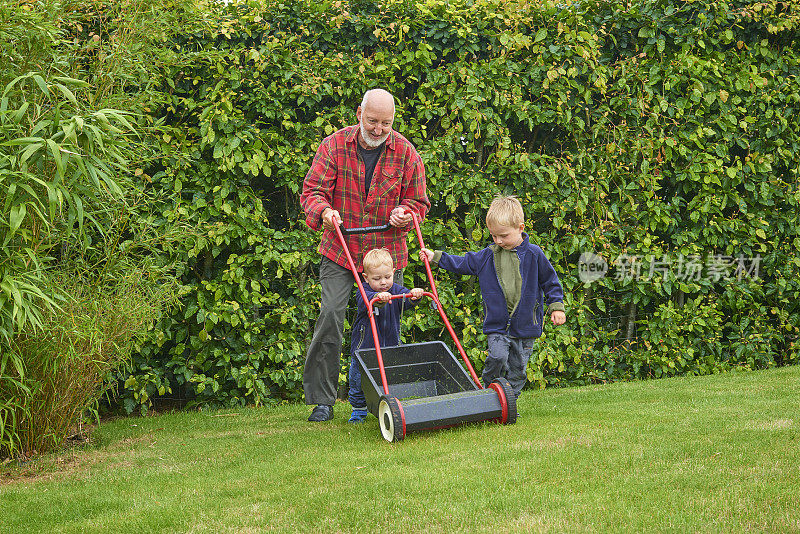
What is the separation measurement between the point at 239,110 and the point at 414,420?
2.67m

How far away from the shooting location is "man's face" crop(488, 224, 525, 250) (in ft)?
14.2

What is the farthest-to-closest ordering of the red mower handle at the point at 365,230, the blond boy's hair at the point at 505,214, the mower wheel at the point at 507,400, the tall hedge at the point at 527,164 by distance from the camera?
the tall hedge at the point at 527,164 → the blond boy's hair at the point at 505,214 → the red mower handle at the point at 365,230 → the mower wheel at the point at 507,400

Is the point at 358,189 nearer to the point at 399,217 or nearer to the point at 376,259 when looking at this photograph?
the point at 399,217

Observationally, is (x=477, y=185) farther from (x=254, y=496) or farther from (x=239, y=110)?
(x=254, y=496)

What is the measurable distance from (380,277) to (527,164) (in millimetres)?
1750

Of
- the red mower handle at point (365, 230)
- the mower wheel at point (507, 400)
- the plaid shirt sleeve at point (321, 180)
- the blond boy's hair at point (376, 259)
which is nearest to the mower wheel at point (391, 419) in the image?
the mower wheel at point (507, 400)

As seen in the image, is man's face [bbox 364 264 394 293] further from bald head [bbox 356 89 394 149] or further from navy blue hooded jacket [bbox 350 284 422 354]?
bald head [bbox 356 89 394 149]

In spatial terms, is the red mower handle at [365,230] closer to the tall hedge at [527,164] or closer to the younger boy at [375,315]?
the younger boy at [375,315]

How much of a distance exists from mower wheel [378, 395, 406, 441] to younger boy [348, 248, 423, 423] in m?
0.61

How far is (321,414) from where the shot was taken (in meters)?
4.54

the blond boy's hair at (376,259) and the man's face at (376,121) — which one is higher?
the man's face at (376,121)

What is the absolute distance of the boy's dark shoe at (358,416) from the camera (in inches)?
174

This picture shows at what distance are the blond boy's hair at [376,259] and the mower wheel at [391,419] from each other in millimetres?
887

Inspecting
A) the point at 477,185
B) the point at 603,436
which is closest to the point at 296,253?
the point at 477,185
